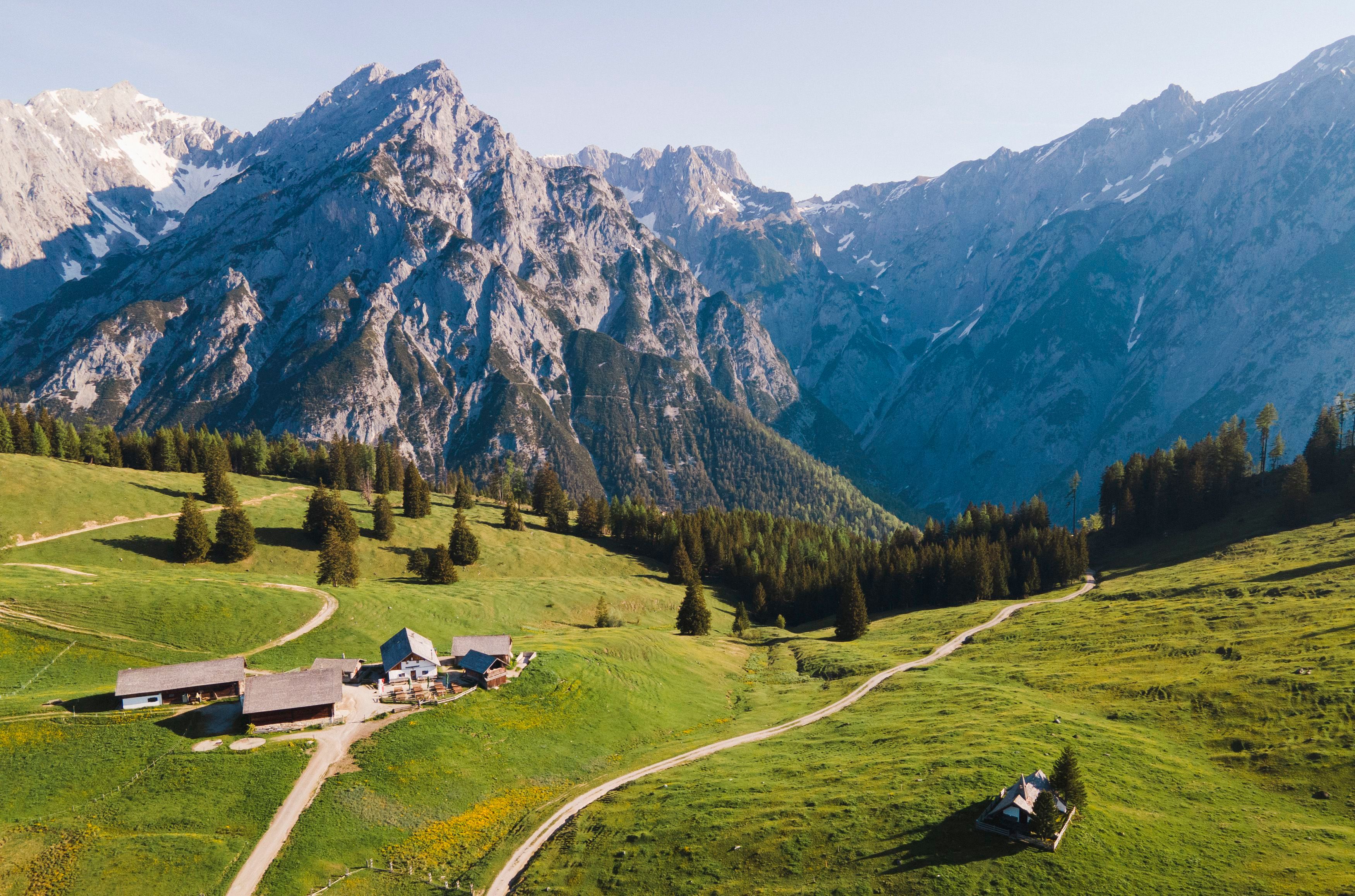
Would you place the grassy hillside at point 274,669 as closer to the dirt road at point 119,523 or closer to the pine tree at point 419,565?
the dirt road at point 119,523

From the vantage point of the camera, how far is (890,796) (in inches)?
1705

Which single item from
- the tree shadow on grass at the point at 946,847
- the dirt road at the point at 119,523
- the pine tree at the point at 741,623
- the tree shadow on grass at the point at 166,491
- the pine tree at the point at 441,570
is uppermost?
the tree shadow on grass at the point at 166,491

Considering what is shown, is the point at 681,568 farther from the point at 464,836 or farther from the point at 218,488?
the point at 464,836

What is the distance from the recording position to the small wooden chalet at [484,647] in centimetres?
6981

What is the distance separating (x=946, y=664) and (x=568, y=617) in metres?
56.6

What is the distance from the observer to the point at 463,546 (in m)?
123

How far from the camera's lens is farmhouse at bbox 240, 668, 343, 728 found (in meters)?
55.3

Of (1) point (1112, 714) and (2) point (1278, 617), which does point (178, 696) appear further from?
(2) point (1278, 617)

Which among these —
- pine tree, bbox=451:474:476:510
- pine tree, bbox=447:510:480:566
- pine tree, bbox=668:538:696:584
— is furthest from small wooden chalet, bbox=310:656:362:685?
pine tree, bbox=451:474:476:510

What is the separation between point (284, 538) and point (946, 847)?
111 meters

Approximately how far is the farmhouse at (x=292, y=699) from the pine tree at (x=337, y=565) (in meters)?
39.4

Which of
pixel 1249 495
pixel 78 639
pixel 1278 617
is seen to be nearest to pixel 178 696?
pixel 78 639

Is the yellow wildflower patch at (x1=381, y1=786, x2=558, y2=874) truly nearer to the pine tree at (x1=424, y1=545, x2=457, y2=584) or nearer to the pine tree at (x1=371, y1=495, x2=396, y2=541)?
the pine tree at (x1=424, y1=545, x2=457, y2=584)

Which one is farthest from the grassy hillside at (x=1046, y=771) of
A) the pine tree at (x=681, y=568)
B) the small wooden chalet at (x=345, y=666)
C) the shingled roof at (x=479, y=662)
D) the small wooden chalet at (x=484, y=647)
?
the pine tree at (x=681, y=568)
